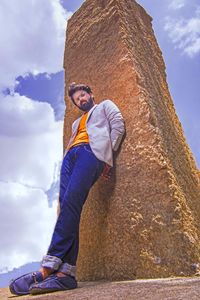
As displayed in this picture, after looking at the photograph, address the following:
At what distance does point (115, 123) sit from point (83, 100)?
0.55 meters

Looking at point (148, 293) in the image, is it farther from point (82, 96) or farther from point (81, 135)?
point (82, 96)

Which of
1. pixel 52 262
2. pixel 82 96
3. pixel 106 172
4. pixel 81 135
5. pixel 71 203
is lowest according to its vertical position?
pixel 52 262

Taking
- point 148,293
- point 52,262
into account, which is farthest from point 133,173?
point 148,293

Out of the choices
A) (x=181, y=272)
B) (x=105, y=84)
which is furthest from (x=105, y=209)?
(x=105, y=84)

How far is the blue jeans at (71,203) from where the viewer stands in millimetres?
2750

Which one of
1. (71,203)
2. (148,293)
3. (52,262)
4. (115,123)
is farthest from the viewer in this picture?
(115,123)

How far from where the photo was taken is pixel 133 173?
3.15 metres

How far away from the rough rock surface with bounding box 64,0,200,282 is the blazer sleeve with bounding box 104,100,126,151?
7cm

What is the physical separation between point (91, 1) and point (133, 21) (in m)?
0.60

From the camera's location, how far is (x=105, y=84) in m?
3.83

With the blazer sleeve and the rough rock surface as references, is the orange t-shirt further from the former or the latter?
the rough rock surface

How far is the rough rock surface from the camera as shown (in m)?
2.83

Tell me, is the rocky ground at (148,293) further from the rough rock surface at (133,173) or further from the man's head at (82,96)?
the man's head at (82,96)

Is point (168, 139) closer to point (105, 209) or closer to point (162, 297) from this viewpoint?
point (105, 209)
